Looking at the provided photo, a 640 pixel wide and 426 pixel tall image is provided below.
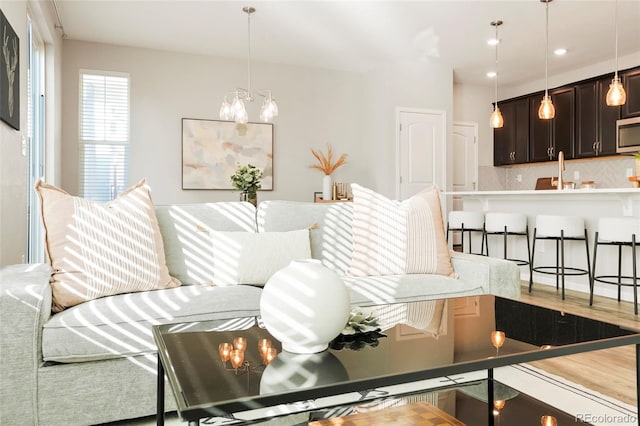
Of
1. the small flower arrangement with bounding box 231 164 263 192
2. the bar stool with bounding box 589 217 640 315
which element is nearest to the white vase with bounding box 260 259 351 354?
the small flower arrangement with bounding box 231 164 263 192

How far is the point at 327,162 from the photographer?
6.70 metres

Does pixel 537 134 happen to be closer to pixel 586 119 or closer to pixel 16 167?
pixel 586 119

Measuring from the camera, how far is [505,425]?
56.9 inches

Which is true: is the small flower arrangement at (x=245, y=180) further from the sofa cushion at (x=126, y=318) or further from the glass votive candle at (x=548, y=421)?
the glass votive candle at (x=548, y=421)

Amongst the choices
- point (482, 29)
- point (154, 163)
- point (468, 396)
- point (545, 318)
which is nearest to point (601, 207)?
point (482, 29)

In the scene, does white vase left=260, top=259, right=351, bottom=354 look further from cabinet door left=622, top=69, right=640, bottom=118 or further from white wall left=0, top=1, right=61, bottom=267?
cabinet door left=622, top=69, right=640, bottom=118

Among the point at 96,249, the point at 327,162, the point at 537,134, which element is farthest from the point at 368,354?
the point at 537,134

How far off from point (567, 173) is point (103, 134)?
6.62 meters

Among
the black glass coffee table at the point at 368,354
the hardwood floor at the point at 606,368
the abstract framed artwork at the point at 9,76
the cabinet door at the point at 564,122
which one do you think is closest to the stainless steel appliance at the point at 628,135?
the cabinet door at the point at 564,122

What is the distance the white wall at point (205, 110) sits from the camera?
5.82 meters

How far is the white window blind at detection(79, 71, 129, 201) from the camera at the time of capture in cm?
578

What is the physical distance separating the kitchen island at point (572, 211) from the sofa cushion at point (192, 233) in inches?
135

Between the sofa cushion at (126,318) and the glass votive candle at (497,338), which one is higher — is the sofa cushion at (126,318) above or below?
below

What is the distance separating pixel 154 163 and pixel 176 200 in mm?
541
